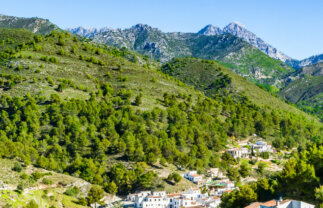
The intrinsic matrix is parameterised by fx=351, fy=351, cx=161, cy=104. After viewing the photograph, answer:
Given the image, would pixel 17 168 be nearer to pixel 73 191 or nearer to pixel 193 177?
pixel 73 191

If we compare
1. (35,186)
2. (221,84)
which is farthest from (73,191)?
(221,84)

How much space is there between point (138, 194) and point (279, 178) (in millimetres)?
31506

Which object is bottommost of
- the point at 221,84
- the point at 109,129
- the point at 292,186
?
the point at 292,186

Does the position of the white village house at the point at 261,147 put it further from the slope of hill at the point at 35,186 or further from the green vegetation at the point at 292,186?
the slope of hill at the point at 35,186

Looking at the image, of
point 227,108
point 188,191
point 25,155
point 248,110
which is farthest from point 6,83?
point 248,110

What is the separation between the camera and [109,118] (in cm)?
9838

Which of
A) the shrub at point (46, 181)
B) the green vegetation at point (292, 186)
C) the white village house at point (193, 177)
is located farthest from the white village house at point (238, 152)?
the shrub at point (46, 181)

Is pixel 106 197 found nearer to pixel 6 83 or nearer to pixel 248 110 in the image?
pixel 6 83

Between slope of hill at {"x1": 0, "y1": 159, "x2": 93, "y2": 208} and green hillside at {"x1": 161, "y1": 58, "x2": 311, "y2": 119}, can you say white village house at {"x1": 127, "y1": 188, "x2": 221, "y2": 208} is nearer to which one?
slope of hill at {"x1": 0, "y1": 159, "x2": 93, "y2": 208}

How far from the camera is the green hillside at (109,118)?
80.7 metres

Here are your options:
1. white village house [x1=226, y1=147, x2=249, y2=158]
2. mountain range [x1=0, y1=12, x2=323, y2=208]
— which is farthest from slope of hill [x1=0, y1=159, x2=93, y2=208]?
white village house [x1=226, y1=147, x2=249, y2=158]

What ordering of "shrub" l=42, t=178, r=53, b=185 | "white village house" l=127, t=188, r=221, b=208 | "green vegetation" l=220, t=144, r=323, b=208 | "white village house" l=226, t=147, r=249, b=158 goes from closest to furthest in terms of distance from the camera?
"green vegetation" l=220, t=144, r=323, b=208, "shrub" l=42, t=178, r=53, b=185, "white village house" l=127, t=188, r=221, b=208, "white village house" l=226, t=147, r=249, b=158

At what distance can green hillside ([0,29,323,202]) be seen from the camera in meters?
80.7

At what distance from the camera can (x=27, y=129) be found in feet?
287
